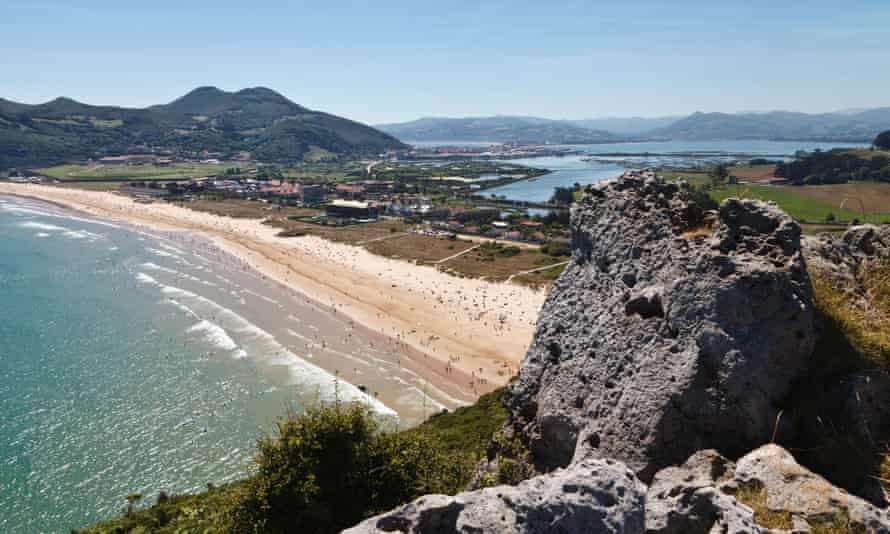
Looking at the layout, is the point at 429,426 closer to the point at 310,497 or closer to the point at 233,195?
the point at 310,497

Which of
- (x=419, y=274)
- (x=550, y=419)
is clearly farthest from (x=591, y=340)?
(x=419, y=274)

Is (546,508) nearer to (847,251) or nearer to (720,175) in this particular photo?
(847,251)

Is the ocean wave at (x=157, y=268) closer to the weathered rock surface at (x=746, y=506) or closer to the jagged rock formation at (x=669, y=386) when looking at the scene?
the jagged rock formation at (x=669, y=386)

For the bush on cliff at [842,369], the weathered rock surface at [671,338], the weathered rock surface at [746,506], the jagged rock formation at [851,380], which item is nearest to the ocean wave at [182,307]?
the weathered rock surface at [671,338]

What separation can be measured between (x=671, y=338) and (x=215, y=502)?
59.9 feet

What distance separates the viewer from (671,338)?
8516 mm

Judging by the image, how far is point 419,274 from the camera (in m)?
73.6

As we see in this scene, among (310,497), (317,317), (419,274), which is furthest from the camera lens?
(419,274)

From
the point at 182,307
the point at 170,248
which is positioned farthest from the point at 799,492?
the point at 170,248

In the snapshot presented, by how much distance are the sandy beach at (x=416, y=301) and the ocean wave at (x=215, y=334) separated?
12.5 meters

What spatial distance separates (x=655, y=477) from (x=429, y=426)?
23.8 meters

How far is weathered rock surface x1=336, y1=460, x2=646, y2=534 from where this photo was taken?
19.0ft

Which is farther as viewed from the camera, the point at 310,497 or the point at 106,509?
the point at 106,509

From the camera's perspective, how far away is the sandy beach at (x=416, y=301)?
45594mm
